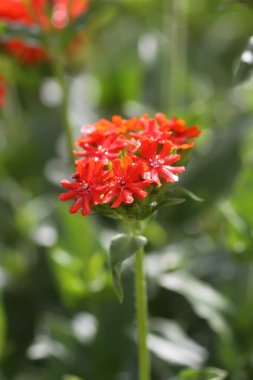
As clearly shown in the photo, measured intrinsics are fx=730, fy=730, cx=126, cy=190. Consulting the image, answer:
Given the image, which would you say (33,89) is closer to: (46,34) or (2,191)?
(2,191)

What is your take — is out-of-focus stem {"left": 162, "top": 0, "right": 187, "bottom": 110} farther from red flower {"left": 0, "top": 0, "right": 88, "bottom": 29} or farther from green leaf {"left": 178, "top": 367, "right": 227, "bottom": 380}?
green leaf {"left": 178, "top": 367, "right": 227, "bottom": 380}

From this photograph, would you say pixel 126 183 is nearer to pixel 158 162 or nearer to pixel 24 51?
pixel 158 162

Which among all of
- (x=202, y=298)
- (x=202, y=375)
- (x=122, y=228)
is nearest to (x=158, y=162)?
(x=202, y=375)

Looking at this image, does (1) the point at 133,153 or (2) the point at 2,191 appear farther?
(2) the point at 2,191

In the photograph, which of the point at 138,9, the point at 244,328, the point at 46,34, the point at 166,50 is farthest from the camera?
the point at 138,9

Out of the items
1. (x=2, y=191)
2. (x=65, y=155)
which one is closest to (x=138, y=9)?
(x=65, y=155)
